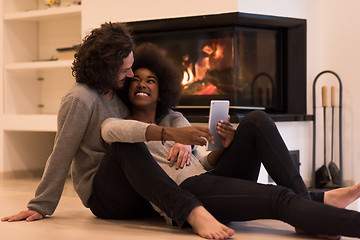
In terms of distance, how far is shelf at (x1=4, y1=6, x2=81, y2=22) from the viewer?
4617mm

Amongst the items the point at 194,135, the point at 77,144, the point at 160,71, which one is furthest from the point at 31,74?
the point at 194,135

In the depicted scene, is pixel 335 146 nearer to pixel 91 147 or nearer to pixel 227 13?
pixel 227 13

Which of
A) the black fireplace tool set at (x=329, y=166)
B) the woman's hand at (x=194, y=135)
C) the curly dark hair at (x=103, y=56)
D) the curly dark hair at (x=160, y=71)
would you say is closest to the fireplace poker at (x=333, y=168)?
the black fireplace tool set at (x=329, y=166)

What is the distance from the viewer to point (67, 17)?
16.5 ft

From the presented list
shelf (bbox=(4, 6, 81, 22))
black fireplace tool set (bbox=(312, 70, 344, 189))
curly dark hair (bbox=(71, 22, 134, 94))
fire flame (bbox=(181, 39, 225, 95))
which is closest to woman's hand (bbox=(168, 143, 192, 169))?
curly dark hair (bbox=(71, 22, 134, 94))

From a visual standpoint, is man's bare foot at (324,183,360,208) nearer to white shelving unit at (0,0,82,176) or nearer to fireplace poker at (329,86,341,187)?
fireplace poker at (329,86,341,187)

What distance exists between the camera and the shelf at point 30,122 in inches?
182

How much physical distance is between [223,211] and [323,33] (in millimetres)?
2427

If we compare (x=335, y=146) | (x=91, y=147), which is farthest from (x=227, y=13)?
(x=91, y=147)

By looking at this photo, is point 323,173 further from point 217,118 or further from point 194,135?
point 194,135

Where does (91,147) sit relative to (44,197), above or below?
above

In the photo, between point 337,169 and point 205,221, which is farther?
point 337,169

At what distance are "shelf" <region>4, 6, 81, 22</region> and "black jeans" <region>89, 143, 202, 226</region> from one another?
2.33 m

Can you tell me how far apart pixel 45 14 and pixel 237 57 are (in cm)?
167
